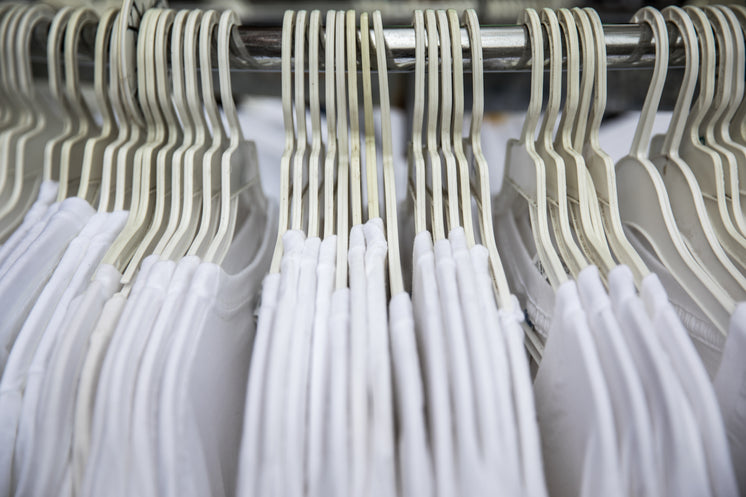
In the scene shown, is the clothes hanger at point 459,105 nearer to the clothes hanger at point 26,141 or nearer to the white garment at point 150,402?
the white garment at point 150,402

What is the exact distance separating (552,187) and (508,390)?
0.95 feet

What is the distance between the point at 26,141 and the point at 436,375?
0.61 meters

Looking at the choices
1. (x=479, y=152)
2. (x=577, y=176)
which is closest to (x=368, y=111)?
(x=479, y=152)

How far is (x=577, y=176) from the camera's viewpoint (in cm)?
48

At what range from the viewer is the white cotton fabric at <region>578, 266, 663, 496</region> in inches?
12.5

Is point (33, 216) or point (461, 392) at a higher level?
point (33, 216)

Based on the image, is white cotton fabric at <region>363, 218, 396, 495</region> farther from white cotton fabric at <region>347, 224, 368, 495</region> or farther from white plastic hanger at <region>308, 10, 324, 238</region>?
white plastic hanger at <region>308, 10, 324, 238</region>

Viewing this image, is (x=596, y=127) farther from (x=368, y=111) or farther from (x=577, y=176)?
(x=368, y=111)

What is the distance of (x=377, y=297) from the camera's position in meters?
0.39

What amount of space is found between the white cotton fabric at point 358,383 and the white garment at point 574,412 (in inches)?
7.1

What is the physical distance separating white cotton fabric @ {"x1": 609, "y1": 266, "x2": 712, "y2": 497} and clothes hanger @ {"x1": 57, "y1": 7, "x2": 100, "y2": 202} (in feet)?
2.09

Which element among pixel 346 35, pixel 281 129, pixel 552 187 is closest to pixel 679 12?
pixel 552 187

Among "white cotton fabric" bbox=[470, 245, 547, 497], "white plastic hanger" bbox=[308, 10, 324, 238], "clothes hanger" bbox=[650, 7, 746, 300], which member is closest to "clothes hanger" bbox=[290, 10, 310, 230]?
"white plastic hanger" bbox=[308, 10, 324, 238]

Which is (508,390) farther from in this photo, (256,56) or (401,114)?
(401,114)
